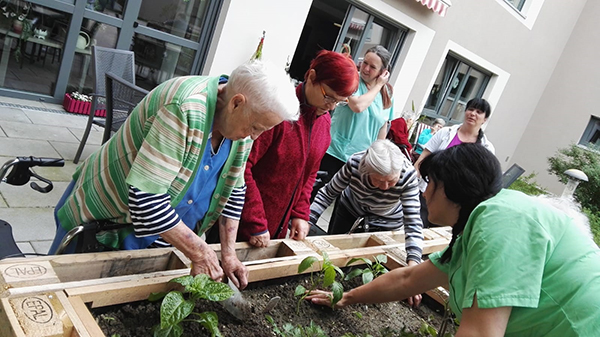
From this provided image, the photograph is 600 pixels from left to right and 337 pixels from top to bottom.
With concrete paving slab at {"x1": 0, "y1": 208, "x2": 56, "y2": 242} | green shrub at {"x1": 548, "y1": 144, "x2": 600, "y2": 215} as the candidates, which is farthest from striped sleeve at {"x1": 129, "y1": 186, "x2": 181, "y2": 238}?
green shrub at {"x1": 548, "y1": 144, "x2": 600, "y2": 215}

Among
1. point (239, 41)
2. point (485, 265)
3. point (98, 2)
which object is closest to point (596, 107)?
point (239, 41)

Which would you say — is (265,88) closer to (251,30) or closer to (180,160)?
(180,160)

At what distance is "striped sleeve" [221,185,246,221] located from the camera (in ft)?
5.90

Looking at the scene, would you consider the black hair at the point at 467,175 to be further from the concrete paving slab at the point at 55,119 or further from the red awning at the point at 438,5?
the red awning at the point at 438,5

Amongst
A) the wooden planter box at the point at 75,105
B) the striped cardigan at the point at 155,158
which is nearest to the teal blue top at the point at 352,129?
the striped cardigan at the point at 155,158

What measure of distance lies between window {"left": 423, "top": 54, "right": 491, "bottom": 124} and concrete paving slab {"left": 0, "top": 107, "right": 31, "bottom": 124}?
746 centimetres

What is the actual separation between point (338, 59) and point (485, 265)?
42.2 inches

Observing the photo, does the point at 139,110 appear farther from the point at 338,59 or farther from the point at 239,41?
the point at 239,41

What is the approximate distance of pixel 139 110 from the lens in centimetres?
Answer: 146

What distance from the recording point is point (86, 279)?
1.46 metres

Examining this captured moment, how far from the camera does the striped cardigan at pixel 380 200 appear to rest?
8.00 feet

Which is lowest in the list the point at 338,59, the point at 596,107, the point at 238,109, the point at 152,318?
the point at 152,318

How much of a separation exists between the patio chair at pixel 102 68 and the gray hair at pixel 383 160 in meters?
2.48

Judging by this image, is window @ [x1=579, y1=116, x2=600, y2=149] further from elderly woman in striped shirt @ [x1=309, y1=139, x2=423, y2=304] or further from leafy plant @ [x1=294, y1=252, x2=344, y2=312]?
leafy plant @ [x1=294, y1=252, x2=344, y2=312]
